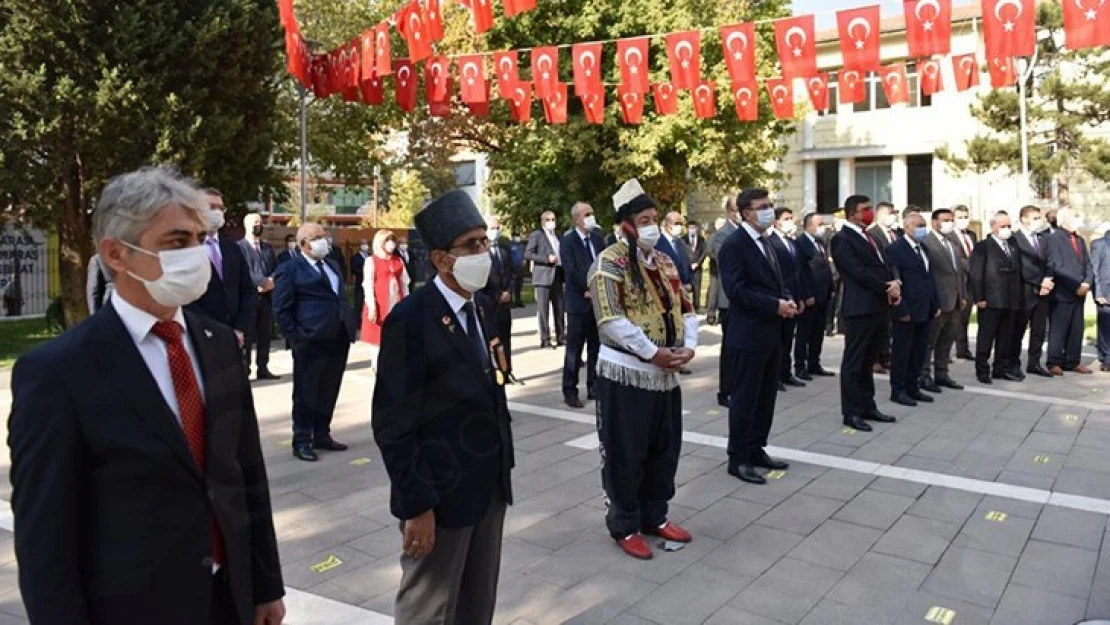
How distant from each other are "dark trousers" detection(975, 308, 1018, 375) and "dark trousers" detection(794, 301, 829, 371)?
1810mm

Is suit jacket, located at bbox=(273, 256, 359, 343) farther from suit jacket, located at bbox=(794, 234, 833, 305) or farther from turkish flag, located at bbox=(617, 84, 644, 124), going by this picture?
turkish flag, located at bbox=(617, 84, 644, 124)

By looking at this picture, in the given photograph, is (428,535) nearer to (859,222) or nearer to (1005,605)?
(1005,605)

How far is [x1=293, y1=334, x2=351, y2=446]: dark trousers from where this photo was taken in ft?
21.8

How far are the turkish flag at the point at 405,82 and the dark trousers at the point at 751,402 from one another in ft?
29.7

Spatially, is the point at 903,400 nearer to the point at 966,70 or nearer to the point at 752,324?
the point at 752,324

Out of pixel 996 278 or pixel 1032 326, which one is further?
pixel 1032 326

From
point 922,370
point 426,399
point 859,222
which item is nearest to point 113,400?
point 426,399

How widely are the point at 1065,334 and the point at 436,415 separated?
10392 mm

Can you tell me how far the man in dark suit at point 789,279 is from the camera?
25.3ft

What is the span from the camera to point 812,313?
1053cm

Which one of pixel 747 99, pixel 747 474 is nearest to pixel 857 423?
pixel 747 474

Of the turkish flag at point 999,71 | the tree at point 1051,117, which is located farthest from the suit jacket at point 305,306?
the tree at point 1051,117

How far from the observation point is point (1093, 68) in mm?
24141

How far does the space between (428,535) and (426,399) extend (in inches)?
17.8
